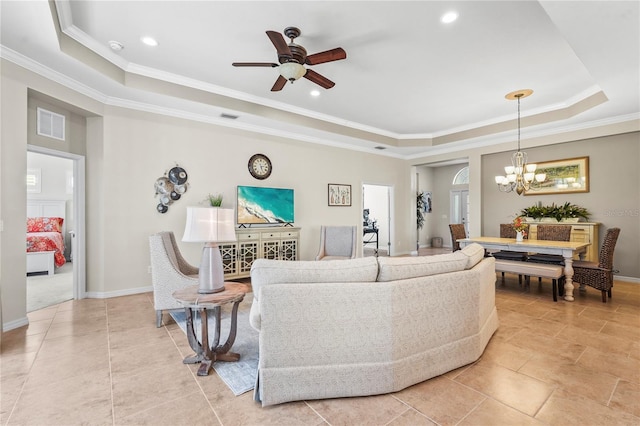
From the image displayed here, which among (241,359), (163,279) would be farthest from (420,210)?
(241,359)

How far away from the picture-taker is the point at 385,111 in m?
5.58

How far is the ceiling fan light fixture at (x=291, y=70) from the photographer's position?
9.70 feet

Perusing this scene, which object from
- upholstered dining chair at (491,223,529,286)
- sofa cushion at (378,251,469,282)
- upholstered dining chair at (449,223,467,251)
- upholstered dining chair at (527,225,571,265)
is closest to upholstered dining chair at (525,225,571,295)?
upholstered dining chair at (527,225,571,265)

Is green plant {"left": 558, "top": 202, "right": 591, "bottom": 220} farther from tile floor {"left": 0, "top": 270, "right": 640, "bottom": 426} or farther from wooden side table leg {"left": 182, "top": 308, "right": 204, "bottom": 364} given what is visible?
wooden side table leg {"left": 182, "top": 308, "right": 204, "bottom": 364}

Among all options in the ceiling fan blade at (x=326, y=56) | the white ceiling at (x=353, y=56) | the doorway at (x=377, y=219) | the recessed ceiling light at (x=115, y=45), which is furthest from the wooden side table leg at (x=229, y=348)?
the doorway at (x=377, y=219)

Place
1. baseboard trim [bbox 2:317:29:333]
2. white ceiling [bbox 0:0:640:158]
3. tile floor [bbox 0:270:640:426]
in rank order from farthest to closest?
1. baseboard trim [bbox 2:317:29:333]
2. white ceiling [bbox 0:0:640:158]
3. tile floor [bbox 0:270:640:426]

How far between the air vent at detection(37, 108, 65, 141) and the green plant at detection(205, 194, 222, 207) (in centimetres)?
201

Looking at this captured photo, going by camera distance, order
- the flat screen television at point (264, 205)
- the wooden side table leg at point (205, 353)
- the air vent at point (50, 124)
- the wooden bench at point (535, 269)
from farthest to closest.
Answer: the flat screen television at point (264, 205), the wooden bench at point (535, 269), the air vent at point (50, 124), the wooden side table leg at point (205, 353)

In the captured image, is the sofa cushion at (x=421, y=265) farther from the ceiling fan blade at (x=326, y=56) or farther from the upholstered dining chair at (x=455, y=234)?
the upholstered dining chair at (x=455, y=234)

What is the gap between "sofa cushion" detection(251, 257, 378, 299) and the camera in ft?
6.13

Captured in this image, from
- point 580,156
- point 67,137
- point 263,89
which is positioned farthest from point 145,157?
point 580,156

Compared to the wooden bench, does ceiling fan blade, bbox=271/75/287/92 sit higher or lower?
higher

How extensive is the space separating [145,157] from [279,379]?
13.1 ft

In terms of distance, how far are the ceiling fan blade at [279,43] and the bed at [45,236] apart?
5.85m
